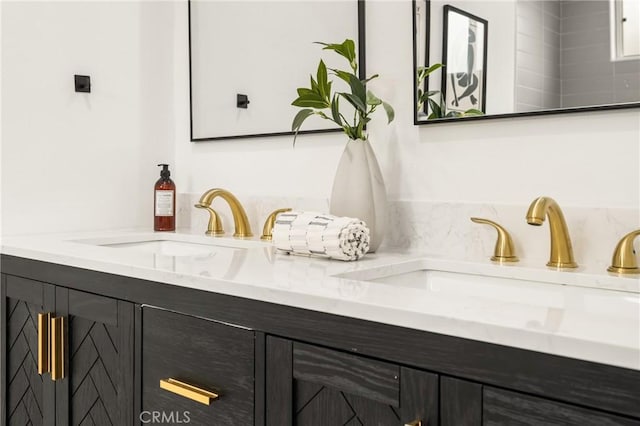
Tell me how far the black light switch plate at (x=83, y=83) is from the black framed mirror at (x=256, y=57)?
33 cm

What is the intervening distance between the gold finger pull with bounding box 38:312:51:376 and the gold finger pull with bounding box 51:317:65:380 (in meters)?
0.02

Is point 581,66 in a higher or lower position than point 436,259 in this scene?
higher

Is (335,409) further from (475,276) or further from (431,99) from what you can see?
(431,99)

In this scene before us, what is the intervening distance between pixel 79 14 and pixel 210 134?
0.54 meters

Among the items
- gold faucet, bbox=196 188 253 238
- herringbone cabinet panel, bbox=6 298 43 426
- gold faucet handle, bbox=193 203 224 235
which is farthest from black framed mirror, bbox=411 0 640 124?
herringbone cabinet panel, bbox=6 298 43 426

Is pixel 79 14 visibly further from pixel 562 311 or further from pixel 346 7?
pixel 562 311

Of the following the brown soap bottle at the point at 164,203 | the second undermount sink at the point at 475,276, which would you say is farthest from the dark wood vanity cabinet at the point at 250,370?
the brown soap bottle at the point at 164,203

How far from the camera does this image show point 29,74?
1.83 metres

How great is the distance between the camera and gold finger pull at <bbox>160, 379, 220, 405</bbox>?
3.57 feet

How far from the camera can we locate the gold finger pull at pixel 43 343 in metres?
1.45

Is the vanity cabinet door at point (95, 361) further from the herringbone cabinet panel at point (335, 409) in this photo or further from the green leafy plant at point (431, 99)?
the green leafy plant at point (431, 99)

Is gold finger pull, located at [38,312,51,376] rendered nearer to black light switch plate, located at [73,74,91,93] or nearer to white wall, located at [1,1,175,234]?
white wall, located at [1,1,175,234]

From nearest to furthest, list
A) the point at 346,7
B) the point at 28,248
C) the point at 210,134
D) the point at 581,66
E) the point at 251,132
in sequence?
the point at 581,66 → the point at 28,248 → the point at 346,7 → the point at 251,132 → the point at 210,134

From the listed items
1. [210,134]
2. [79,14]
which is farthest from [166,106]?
[79,14]
